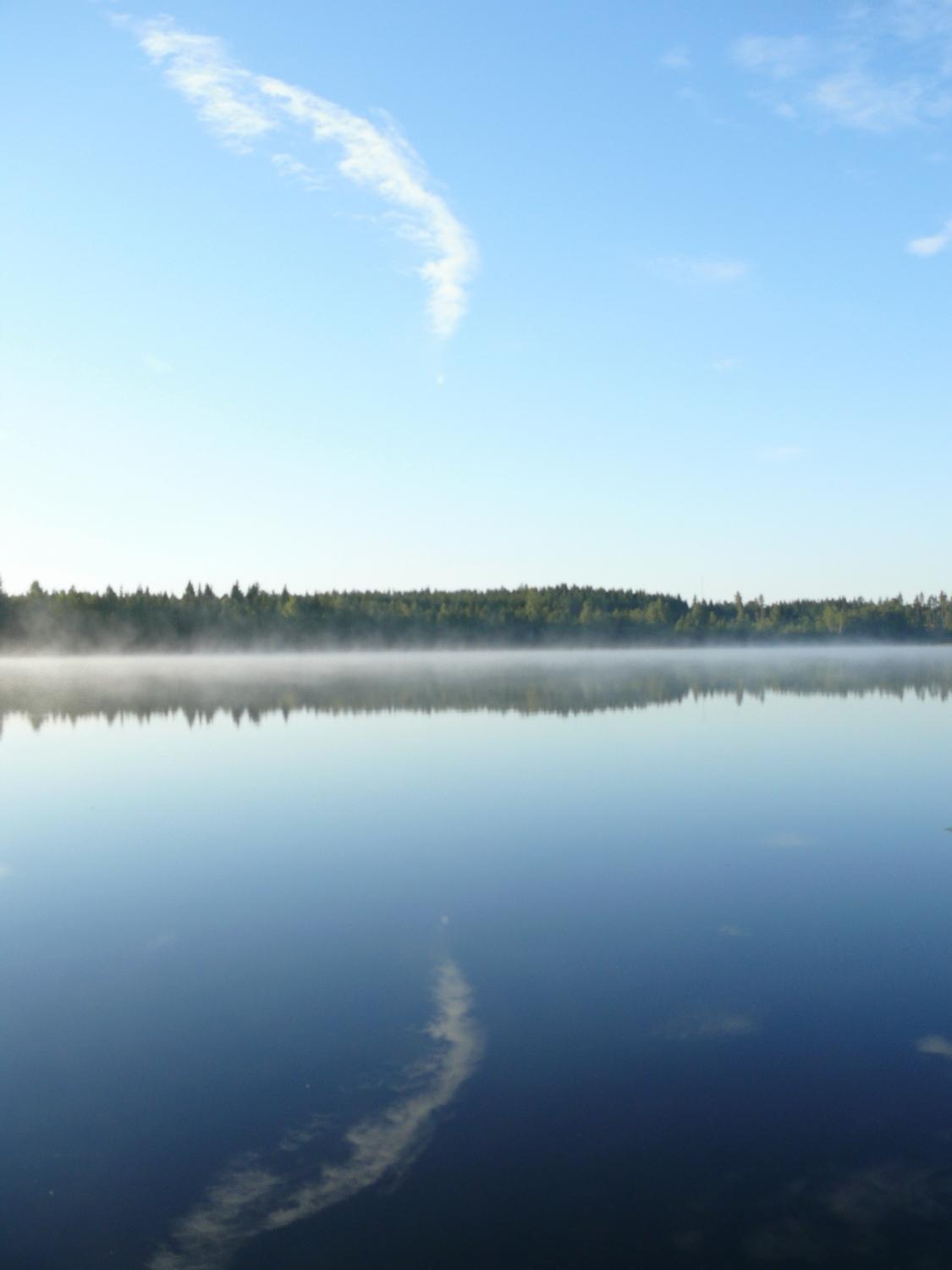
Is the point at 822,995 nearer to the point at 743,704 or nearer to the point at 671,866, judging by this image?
the point at 671,866

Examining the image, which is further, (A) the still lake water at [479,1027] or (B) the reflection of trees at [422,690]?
(B) the reflection of trees at [422,690]

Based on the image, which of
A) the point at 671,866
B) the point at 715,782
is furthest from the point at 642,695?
the point at 671,866

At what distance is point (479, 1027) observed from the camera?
966 centimetres

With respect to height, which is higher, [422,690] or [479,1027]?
[479,1027]

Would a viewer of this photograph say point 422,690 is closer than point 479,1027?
No

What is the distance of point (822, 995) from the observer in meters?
10.3

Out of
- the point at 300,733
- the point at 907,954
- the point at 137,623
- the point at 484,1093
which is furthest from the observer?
the point at 137,623

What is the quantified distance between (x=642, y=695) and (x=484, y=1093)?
4547 cm

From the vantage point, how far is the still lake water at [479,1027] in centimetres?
668

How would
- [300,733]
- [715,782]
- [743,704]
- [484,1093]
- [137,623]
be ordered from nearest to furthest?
[484,1093] → [715,782] → [300,733] → [743,704] → [137,623]

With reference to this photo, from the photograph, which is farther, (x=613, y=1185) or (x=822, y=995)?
(x=822, y=995)

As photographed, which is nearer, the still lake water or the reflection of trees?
the still lake water

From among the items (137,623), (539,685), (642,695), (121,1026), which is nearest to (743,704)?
(642,695)

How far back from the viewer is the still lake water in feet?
21.9
